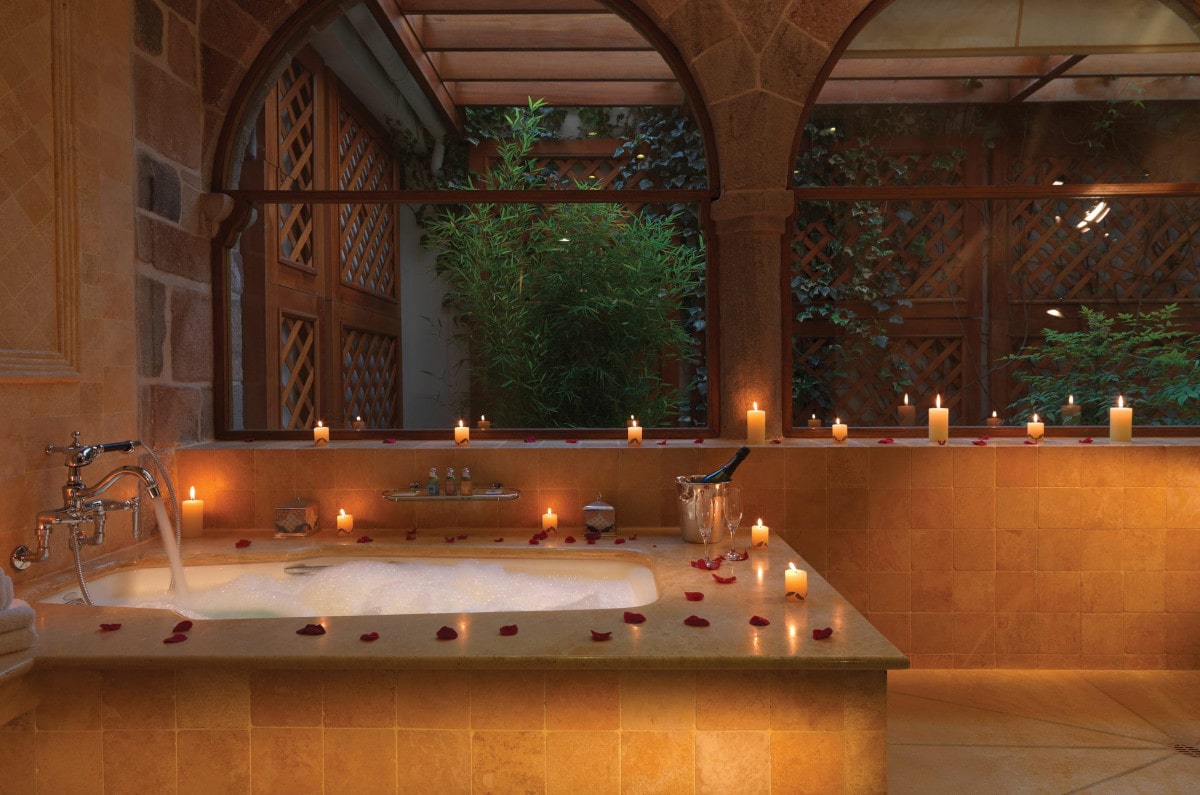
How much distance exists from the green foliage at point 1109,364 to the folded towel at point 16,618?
12.0 feet

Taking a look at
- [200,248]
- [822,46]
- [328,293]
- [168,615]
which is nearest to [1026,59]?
[822,46]

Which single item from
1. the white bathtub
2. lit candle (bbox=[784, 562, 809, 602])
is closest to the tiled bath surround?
the white bathtub

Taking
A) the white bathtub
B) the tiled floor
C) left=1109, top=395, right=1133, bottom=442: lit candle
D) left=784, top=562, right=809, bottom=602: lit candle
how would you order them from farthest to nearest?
left=1109, top=395, right=1133, bottom=442: lit candle
the white bathtub
the tiled floor
left=784, top=562, right=809, bottom=602: lit candle

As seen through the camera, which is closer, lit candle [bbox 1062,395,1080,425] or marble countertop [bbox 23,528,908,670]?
marble countertop [bbox 23,528,908,670]

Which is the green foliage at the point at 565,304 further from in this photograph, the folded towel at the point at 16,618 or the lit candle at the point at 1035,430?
the folded towel at the point at 16,618

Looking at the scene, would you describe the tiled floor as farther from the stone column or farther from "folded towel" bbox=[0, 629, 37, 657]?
"folded towel" bbox=[0, 629, 37, 657]

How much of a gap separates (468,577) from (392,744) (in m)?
0.95

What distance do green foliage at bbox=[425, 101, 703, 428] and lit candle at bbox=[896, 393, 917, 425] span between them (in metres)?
0.93

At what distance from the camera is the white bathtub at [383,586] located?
2.62 metres

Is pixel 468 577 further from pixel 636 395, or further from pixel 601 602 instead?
pixel 636 395

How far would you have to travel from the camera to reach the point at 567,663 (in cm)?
180

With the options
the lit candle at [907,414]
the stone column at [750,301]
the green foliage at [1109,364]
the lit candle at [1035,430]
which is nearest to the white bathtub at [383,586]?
the stone column at [750,301]

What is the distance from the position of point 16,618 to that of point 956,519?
9.57 feet

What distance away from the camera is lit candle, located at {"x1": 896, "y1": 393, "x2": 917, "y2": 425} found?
3.56 m
